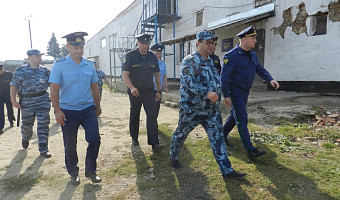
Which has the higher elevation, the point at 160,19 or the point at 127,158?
the point at 160,19

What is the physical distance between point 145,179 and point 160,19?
43.0 ft

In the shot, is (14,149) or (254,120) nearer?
(14,149)

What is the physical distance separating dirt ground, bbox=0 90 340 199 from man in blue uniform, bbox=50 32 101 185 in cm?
25

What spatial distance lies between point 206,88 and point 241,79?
3.07 ft

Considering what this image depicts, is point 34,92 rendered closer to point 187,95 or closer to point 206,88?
point 187,95

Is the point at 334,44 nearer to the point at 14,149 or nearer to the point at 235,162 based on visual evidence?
the point at 235,162

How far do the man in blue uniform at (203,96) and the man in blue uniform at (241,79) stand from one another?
54cm

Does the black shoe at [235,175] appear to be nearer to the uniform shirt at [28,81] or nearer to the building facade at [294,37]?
the uniform shirt at [28,81]

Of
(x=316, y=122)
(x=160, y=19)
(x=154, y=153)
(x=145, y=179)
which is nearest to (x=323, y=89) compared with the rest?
(x=316, y=122)

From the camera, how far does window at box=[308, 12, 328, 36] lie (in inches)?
306

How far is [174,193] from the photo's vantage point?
2.62 m

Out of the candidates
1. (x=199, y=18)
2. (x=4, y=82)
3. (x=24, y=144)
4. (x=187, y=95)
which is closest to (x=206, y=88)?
(x=187, y=95)

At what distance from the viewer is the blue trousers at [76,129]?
2889 mm

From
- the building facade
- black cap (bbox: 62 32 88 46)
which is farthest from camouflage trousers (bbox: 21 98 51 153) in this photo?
the building facade
